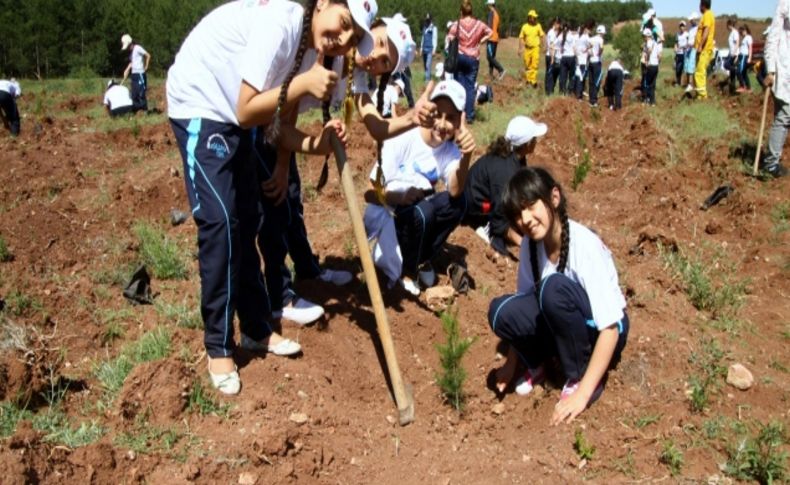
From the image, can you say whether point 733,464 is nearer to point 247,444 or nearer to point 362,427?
point 362,427

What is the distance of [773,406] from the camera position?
3.19 m

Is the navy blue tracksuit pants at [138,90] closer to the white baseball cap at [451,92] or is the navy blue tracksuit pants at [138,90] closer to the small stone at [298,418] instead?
the white baseball cap at [451,92]

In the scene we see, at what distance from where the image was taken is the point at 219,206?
9.05ft

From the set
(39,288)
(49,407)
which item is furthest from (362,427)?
(39,288)

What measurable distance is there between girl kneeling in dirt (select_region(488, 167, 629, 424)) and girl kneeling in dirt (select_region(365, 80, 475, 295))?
104cm

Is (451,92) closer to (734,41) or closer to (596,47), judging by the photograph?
(596,47)

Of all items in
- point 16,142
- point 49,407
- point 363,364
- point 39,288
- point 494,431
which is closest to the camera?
point 49,407

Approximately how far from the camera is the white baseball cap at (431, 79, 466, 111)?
372 centimetres

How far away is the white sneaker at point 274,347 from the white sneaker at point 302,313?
0.88ft

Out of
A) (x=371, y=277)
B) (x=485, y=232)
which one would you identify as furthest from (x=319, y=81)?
(x=485, y=232)

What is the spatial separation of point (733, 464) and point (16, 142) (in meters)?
9.31

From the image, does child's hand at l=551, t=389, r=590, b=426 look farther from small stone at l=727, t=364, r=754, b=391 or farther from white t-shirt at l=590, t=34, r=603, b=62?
white t-shirt at l=590, t=34, r=603, b=62

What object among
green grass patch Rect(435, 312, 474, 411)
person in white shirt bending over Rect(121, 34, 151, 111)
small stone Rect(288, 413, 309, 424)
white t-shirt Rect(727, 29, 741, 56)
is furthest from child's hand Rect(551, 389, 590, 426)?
white t-shirt Rect(727, 29, 741, 56)

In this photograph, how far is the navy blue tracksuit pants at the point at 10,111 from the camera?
33.9ft
